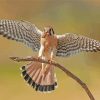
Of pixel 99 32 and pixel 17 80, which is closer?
pixel 17 80

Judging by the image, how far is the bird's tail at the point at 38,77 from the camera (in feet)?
18.3

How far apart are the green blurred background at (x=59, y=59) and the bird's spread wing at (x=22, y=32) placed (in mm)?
3294

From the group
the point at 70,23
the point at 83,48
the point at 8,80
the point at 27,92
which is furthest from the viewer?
the point at 70,23

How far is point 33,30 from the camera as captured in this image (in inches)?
212

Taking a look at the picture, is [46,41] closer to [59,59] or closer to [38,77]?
[38,77]

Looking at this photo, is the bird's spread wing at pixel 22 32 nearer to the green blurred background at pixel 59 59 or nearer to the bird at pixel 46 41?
the bird at pixel 46 41

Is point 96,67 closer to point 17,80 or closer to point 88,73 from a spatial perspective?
point 88,73

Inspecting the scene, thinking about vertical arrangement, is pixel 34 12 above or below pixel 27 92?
above

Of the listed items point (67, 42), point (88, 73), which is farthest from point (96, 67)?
point (67, 42)

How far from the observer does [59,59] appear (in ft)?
31.5

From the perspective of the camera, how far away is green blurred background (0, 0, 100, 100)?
30.6 ft

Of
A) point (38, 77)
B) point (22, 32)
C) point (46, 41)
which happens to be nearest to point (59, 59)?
point (38, 77)

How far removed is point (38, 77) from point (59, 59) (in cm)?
397

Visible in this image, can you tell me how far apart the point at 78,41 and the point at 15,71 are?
491 centimetres
